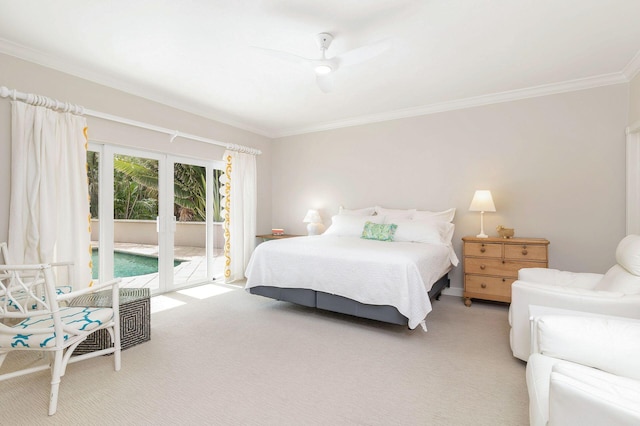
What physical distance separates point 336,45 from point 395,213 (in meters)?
2.44

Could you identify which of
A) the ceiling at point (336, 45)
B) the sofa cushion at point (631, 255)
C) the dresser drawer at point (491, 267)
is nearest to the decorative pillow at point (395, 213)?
the dresser drawer at point (491, 267)

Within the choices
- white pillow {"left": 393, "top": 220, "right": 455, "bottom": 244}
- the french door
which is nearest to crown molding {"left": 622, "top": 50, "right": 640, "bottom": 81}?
white pillow {"left": 393, "top": 220, "right": 455, "bottom": 244}

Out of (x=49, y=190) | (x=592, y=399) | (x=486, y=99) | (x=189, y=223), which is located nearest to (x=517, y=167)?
(x=486, y=99)

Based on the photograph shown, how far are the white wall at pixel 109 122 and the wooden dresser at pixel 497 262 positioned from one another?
12.6ft

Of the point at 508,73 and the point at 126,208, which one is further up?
the point at 508,73

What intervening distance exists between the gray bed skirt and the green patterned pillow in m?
0.81

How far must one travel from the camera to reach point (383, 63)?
312cm

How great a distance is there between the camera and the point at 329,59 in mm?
2502

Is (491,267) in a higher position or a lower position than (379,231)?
lower

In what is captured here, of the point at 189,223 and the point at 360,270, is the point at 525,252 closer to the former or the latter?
the point at 360,270

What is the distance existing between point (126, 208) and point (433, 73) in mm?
3969

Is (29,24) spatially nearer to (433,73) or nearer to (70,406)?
(70,406)

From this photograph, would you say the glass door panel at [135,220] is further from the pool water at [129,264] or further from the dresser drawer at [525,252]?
the dresser drawer at [525,252]

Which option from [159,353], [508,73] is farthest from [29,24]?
[508,73]
